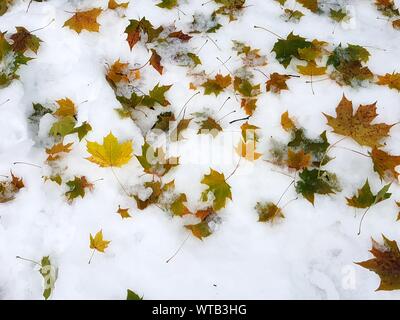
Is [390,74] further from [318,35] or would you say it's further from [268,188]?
[268,188]

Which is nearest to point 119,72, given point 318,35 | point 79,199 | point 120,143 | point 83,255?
point 120,143

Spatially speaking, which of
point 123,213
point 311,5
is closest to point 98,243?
point 123,213

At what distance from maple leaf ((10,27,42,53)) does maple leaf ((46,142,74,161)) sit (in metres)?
0.58

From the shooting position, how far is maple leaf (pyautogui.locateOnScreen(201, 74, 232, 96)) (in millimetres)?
1740

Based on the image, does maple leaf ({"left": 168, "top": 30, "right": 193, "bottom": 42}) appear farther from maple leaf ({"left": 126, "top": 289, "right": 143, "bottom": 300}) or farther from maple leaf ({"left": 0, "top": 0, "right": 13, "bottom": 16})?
maple leaf ({"left": 126, "top": 289, "right": 143, "bottom": 300})

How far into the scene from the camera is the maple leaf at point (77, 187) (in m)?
1.47

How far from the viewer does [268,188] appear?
1500 mm

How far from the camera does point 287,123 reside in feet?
5.39

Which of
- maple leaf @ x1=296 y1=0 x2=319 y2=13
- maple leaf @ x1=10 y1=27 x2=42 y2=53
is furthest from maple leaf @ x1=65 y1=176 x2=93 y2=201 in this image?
maple leaf @ x1=296 y1=0 x2=319 y2=13

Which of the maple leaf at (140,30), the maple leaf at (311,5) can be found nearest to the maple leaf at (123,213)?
the maple leaf at (140,30)

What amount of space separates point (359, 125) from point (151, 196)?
0.92 meters

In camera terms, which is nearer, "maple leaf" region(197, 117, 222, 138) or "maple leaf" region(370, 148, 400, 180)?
"maple leaf" region(370, 148, 400, 180)
